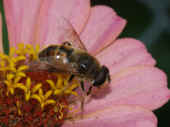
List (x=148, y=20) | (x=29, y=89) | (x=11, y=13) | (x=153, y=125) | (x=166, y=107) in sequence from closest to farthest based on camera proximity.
Result: 1. (x=153, y=125)
2. (x=29, y=89)
3. (x=11, y=13)
4. (x=166, y=107)
5. (x=148, y=20)

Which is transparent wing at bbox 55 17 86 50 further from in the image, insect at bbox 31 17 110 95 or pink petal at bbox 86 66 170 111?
pink petal at bbox 86 66 170 111

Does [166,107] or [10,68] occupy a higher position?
[10,68]

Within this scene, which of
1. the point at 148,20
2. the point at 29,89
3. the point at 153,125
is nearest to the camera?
the point at 153,125

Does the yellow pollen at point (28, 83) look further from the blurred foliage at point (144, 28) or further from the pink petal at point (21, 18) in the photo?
the blurred foliage at point (144, 28)

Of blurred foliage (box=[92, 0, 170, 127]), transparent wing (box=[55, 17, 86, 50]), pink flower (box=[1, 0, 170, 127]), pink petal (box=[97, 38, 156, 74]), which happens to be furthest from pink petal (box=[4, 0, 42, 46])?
blurred foliage (box=[92, 0, 170, 127])

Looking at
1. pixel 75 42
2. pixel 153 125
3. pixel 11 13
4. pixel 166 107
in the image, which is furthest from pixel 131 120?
pixel 166 107

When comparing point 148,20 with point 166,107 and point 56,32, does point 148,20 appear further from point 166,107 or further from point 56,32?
point 56,32

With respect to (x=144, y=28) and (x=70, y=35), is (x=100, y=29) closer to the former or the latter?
(x=70, y=35)
